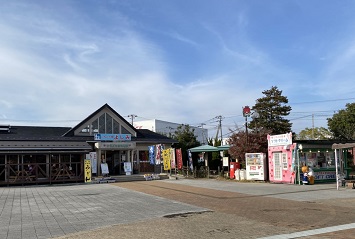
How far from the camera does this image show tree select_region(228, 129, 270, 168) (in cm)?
2644

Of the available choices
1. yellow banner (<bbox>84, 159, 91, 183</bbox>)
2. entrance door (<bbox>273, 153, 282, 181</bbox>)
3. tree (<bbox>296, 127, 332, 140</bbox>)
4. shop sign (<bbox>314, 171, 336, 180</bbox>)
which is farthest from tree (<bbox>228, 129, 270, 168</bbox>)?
tree (<bbox>296, 127, 332, 140</bbox>)

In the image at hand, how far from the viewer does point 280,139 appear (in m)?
23.5

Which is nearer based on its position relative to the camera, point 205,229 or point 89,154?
point 205,229

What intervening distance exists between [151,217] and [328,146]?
54.2 ft

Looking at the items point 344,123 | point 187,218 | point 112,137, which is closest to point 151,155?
point 112,137

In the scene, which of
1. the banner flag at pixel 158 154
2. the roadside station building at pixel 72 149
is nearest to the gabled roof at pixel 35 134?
the roadside station building at pixel 72 149

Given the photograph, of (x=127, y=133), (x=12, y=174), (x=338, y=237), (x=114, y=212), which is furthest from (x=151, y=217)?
(x=127, y=133)

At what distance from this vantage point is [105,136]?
33.2 meters

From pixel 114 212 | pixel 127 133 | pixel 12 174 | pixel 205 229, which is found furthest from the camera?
pixel 127 133

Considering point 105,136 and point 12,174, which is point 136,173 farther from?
point 12,174

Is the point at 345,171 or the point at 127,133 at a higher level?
the point at 127,133

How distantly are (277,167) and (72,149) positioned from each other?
1664 cm

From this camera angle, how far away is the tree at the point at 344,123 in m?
45.6

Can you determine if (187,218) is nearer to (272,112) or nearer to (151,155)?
(151,155)
